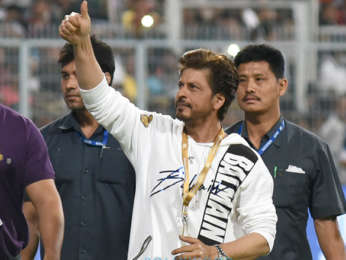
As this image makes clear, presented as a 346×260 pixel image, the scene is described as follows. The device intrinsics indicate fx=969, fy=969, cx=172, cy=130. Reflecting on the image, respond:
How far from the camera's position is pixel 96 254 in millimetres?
5398

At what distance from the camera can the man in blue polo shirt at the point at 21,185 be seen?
4.32 metres

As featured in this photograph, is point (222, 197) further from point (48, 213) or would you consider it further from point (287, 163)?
point (287, 163)

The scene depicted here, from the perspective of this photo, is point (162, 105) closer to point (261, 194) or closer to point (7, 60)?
point (7, 60)

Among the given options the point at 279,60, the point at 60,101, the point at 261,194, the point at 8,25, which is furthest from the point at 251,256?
the point at 8,25

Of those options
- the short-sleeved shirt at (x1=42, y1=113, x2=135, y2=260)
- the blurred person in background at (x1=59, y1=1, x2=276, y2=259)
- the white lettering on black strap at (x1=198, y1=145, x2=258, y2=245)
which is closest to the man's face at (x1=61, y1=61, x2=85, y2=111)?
the short-sleeved shirt at (x1=42, y1=113, x2=135, y2=260)

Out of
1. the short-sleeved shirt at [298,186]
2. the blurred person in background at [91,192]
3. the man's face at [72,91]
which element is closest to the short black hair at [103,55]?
the man's face at [72,91]

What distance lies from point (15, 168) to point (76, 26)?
0.70 metres

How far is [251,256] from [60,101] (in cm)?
739

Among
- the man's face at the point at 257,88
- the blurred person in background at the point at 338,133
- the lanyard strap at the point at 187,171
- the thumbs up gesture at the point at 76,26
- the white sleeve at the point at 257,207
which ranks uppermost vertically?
the thumbs up gesture at the point at 76,26

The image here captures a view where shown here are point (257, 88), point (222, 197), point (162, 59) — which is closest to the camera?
point (222, 197)

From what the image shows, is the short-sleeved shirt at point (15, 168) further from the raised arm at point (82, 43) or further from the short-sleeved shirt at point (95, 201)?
the short-sleeved shirt at point (95, 201)

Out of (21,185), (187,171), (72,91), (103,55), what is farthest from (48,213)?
(103,55)

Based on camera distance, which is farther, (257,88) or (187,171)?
(257,88)

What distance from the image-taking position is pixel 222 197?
4578 millimetres
